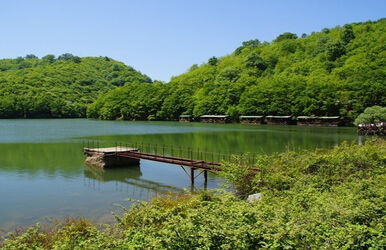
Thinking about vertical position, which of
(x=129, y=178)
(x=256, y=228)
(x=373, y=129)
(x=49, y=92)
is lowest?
(x=129, y=178)

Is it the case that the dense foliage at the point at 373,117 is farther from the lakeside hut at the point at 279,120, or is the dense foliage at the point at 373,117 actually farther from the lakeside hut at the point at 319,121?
the lakeside hut at the point at 279,120

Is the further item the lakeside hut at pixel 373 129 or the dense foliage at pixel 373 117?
the dense foliage at pixel 373 117

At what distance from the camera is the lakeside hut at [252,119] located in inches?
3501

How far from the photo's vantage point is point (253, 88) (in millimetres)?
96875

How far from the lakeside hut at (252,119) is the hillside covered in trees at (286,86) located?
1.66m


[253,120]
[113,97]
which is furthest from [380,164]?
[113,97]

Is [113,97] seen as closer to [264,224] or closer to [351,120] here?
[351,120]

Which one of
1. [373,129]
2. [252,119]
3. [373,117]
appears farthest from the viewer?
[252,119]

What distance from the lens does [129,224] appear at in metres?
9.39

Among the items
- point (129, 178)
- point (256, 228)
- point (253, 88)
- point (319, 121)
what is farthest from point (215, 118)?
point (256, 228)

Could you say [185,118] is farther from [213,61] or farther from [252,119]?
[213,61]

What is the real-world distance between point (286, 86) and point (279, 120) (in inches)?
441

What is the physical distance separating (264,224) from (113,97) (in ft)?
399

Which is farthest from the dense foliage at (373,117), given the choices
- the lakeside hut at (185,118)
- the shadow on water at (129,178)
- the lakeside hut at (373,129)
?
the lakeside hut at (185,118)
